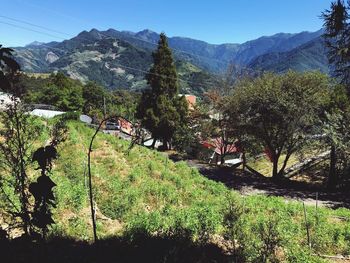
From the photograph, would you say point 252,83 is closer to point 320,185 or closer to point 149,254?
point 320,185

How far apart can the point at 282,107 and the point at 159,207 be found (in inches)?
547

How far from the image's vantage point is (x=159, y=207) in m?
16.2

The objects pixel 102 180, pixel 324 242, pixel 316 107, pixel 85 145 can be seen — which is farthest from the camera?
pixel 316 107

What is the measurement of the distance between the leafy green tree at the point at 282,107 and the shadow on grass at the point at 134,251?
1772cm

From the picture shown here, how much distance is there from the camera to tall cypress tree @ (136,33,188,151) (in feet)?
130

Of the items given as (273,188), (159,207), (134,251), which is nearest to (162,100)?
(273,188)


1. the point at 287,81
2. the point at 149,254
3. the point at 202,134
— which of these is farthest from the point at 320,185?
the point at 149,254

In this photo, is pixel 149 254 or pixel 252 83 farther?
pixel 252 83

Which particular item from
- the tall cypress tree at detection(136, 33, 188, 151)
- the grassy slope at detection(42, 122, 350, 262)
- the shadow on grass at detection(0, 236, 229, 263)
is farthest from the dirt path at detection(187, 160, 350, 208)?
the shadow on grass at detection(0, 236, 229, 263)

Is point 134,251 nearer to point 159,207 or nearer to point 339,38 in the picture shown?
point 159,207

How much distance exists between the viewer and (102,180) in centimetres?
1762

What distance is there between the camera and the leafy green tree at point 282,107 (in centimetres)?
2575

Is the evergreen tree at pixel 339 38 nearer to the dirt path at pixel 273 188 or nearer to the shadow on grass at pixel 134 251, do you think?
the shadow on grass at pixel 134 251

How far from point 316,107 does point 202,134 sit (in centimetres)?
1488
